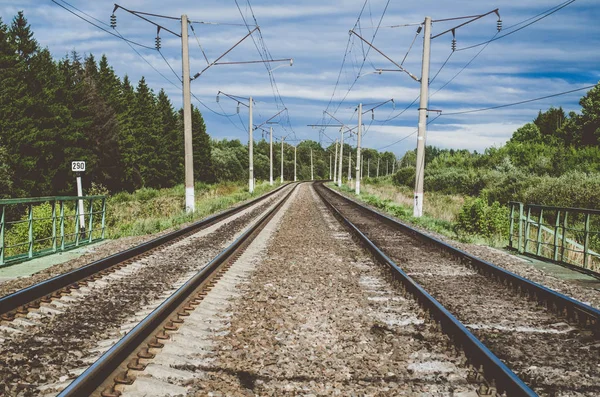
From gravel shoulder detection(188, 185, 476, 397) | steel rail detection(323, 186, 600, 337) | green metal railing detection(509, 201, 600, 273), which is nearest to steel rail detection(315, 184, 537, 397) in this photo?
gravel shoulder detection(188, 185, 476, 397)

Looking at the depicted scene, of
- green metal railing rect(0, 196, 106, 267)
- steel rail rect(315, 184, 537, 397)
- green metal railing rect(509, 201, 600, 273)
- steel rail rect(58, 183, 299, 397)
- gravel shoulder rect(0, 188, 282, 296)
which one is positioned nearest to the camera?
steel rail rect(58, 183, 299, 397)

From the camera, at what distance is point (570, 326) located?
541cm

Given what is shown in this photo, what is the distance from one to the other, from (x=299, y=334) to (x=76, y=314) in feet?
9.18

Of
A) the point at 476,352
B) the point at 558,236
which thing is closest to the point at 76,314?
the point at 476,352

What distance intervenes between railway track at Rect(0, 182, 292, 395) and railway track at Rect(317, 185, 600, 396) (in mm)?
3544

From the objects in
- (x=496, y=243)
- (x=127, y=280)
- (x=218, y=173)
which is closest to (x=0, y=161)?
(x=127, y=280)

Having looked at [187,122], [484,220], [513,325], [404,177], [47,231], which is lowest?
[47,231]

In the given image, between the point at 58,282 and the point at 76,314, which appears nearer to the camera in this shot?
the point at 76,314

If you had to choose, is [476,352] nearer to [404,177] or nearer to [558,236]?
[558,236]

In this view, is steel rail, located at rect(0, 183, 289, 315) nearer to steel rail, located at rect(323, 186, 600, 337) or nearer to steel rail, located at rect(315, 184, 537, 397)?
steel rail, located at rect(315, 184, 537, 397)

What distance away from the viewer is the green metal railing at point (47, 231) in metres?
8.74

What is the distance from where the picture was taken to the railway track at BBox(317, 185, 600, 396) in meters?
3.85

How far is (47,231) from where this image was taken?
571 inches

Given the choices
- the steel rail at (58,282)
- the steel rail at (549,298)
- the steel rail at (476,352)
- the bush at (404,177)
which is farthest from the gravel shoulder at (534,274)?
the bush at (404,177)
